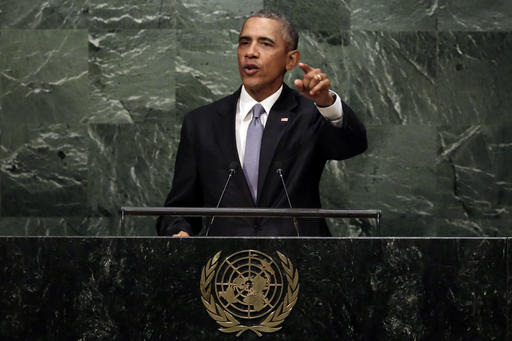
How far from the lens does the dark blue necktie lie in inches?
138

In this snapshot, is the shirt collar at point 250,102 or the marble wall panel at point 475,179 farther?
the marble wall panel at point 475,179

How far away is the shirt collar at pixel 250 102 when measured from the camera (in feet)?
12.1

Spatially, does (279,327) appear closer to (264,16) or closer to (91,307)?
(91,307)

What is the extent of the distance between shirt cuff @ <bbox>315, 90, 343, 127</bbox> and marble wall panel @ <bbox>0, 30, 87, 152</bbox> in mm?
2398

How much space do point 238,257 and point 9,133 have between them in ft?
10.3

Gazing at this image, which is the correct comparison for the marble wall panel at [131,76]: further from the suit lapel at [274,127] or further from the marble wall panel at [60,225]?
the suit lapel at [274,127]

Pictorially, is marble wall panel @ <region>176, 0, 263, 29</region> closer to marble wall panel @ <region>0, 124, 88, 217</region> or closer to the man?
marble wall panel @ <region>0, 124, 88, 217</region>

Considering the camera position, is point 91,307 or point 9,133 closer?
point 91,307

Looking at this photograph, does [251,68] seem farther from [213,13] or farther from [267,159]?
[213,13]

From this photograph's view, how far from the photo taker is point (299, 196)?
3.52 m

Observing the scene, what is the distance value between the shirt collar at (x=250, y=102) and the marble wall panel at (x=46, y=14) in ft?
6.49

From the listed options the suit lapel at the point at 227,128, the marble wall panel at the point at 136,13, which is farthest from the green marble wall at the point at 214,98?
the suit lapel at the point at 227,128

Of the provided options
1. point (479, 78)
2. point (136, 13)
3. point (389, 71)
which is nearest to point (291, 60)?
point (389, 71)

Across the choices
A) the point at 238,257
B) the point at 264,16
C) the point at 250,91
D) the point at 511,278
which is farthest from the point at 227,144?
the point at 511,278
